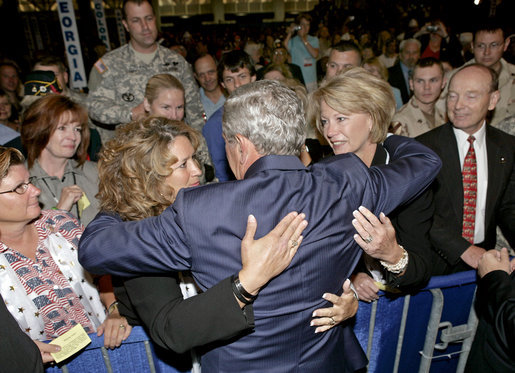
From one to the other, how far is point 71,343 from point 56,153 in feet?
4.69

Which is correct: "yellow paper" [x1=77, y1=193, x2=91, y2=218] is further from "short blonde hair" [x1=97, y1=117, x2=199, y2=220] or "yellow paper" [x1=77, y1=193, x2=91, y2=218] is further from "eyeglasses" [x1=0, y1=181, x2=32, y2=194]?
"short blonde hair" [x1=97, y1=117, x2=199, y2=220]

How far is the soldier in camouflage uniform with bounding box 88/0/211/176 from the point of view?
10.8ft

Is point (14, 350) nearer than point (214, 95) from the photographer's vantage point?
Yes

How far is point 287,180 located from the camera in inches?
48.2

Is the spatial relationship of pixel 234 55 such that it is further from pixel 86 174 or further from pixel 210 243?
pixel 210 243

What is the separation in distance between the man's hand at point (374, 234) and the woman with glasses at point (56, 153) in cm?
190

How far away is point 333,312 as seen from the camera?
4.46 feet

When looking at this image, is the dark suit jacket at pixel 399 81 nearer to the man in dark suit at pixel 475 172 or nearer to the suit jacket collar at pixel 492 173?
the man in dark suit at pixel 475 172

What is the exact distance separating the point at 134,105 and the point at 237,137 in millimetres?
2461

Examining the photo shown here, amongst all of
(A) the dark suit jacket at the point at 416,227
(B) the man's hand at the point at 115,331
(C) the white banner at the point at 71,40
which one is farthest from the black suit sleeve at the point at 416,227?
(C) the white banner at the point at 71,40

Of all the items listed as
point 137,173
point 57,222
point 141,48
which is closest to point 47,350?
point 57,222

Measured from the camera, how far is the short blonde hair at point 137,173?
168 cm

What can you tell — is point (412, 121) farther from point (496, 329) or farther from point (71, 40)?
point (71, 40)

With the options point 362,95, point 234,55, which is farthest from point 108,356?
point 234,55
